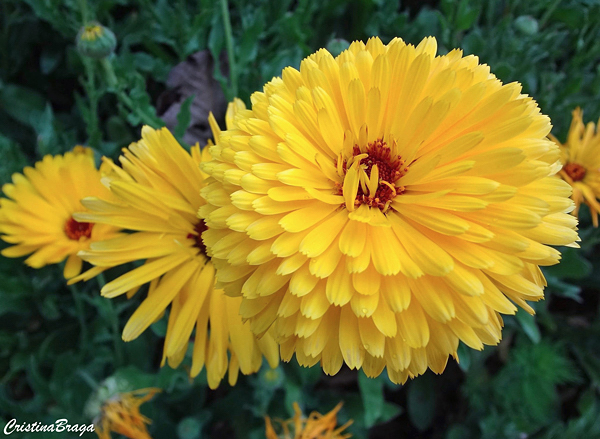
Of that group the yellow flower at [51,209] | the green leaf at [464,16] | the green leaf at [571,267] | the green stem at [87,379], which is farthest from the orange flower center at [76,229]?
the green leaf at [571,267]

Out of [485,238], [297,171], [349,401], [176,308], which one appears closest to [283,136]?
[297,171]

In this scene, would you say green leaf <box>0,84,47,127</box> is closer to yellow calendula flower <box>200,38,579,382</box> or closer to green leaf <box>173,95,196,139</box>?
green leaf <box>173,95,196,139</box>

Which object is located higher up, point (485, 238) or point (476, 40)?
point (476, 40)

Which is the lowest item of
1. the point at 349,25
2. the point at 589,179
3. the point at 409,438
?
the point at 409,438

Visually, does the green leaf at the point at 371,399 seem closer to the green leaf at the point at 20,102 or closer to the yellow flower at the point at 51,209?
the yellow flower at the point at 51,209

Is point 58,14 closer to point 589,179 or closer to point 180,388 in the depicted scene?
point 180,388

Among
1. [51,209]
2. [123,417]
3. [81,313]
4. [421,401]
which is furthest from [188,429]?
[421,401]

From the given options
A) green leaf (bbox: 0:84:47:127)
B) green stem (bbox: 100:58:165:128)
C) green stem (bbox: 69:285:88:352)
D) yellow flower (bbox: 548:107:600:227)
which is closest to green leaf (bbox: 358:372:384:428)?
yellow flower (bbox: 548:107:600:227)
